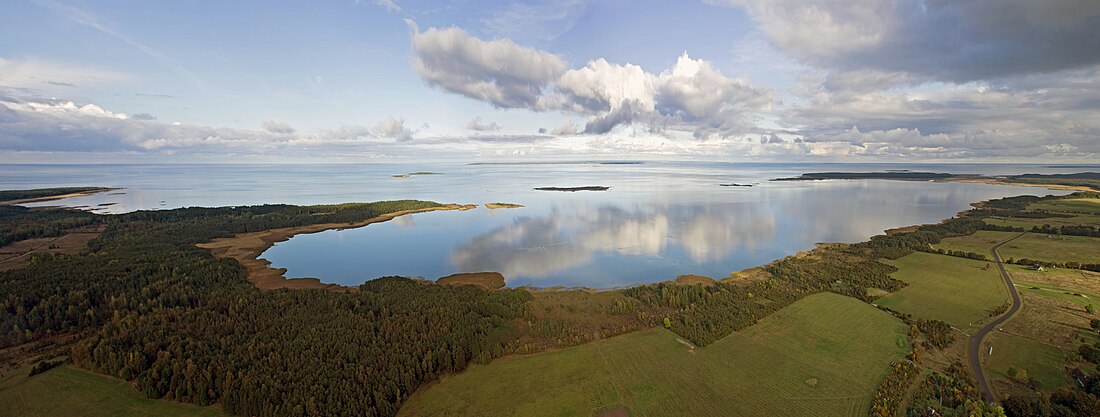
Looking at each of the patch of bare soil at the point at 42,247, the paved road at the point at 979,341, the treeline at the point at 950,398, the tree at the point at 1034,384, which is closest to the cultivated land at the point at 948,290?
the paved road at the point at 979,341

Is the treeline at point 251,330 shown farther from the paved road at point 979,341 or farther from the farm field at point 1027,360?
the farm field at point 1027,360

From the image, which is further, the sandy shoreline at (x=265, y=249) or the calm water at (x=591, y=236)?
the calm water at (x=591, y=236)

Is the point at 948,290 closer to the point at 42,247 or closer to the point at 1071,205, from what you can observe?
the point at 1071,205

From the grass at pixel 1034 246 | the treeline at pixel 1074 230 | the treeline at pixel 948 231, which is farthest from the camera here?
the treeline at pixel 1074 230

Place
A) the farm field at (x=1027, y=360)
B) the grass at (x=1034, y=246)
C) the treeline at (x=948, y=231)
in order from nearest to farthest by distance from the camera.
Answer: the farm field at (x=1027, y=360), the grass at (x=1034, y=246), the treeline at (x=948, y=231)

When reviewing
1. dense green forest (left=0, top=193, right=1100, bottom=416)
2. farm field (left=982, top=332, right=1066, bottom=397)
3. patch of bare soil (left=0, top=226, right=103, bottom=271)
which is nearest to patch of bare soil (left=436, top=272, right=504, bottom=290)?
dense green forest (left=0, top=193, right=1100, bottom=416)

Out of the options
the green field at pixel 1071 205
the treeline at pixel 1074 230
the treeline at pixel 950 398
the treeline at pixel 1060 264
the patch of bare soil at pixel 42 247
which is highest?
the patch of bare soil at pixel 42 247

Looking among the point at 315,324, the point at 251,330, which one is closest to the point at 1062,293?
the point at 315,324

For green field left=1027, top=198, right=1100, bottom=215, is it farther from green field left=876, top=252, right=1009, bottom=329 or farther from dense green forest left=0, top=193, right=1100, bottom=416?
dense green forest left=0, top=193, right=1100, bottom=416
